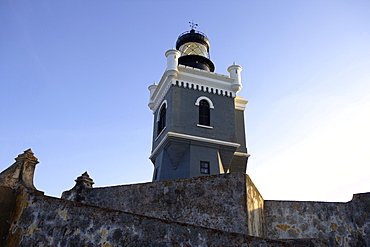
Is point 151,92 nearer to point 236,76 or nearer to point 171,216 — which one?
point 236,76

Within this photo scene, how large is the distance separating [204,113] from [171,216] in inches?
425

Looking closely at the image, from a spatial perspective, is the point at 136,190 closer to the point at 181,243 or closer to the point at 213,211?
the point at 213,211

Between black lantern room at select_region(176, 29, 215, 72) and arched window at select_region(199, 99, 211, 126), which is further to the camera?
black lantern room at select_region(176, 29, 215, 72)

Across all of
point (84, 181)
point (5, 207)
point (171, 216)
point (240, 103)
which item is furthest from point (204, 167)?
point (5, 207)

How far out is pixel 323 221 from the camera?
40.6ft

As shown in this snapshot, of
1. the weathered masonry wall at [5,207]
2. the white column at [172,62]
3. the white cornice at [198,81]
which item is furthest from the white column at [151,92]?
the weathered masonry wall at [5,207]

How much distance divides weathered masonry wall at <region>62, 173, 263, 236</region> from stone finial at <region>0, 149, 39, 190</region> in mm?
4458

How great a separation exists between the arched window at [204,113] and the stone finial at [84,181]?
28.2 feet

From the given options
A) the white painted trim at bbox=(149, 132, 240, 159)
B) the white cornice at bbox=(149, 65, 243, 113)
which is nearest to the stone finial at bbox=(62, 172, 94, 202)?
the white painted trim at bbox=(149, 132, 240, 159)

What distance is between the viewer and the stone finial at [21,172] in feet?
26.3

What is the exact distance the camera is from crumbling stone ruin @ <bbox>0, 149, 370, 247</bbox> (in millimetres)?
7152

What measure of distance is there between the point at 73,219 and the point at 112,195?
5.98 meters

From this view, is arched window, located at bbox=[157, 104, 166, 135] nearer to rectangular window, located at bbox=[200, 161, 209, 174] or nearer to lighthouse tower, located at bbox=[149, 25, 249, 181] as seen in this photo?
lighthouse tower, located at bbox=[149, 25, 249, 181]

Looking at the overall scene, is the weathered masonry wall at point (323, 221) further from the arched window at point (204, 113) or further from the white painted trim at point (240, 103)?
the white painted trim at point (240, 103)
